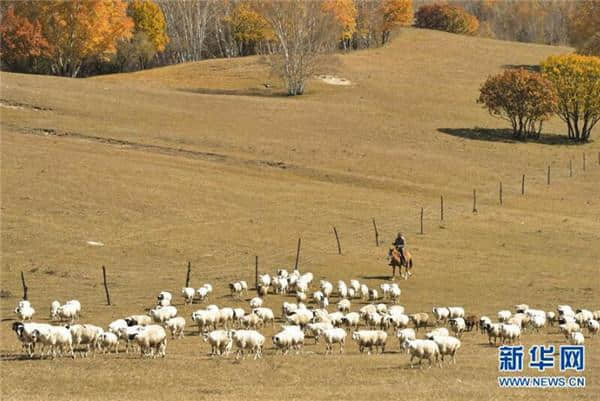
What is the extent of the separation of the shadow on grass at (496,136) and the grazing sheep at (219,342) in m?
63.7

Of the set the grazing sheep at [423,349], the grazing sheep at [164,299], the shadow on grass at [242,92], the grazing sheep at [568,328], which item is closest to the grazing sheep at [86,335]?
the grazing sheep at [164,299]

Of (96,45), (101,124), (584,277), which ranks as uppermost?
(96,45)

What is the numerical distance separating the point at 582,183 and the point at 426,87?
43054mm

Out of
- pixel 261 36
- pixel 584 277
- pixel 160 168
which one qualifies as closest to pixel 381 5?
pixel 261 36

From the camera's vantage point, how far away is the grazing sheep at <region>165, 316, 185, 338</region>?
3103 centimetres

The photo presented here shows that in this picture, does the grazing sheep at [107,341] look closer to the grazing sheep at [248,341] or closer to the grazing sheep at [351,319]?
the grazing sheep at [248,341]

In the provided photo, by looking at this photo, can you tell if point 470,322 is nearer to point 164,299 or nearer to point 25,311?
point 164,299

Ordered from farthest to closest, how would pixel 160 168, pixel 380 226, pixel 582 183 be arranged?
pixel 582 183 < pixel 160 168 < pixel 380 226

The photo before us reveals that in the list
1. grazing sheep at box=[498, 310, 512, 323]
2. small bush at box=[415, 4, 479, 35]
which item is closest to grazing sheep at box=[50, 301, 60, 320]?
grazing sheep at box=[498, 310, 512, 323]

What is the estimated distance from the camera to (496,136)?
9044 cm

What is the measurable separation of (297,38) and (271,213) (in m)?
51.6

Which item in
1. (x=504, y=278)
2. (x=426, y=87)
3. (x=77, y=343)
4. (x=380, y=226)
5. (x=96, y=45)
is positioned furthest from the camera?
(x=96, y=45)

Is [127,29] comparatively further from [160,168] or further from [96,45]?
[160,168]

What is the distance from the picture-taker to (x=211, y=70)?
124 meters
